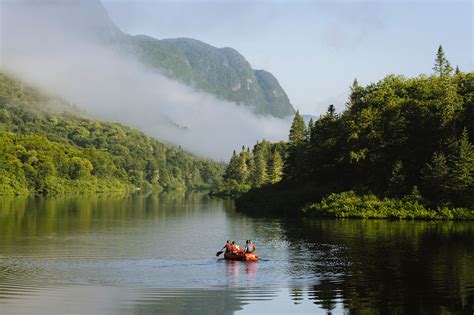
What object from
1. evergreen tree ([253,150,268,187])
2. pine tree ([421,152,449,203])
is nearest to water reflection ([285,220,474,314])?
pine tree ([421,152,449,203])

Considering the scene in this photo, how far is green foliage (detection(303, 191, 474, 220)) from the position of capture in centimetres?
9025

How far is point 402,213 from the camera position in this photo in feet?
302

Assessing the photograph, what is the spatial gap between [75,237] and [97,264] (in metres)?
20.0

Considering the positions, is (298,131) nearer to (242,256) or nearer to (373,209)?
(373,209)

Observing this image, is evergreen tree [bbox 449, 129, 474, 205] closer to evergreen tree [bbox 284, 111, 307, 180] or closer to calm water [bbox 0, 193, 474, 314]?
calm water [bbox 0, 193, 474, 314]

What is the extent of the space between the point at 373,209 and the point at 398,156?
12.4 m

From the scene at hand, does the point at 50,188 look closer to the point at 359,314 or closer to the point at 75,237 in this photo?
the point at 75,237

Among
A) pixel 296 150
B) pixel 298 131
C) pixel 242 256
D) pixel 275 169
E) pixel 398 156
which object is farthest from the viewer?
pixel 275 169

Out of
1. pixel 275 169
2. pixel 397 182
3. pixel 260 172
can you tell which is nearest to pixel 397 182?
pixel 397 182

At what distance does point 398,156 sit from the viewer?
335ft

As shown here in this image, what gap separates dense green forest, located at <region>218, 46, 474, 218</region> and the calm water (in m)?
12.5

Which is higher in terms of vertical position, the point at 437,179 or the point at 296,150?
the point at 296,150

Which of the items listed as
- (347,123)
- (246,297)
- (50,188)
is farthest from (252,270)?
(50,188)

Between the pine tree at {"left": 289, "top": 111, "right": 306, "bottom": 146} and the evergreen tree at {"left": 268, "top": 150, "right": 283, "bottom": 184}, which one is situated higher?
the pine tree at {"left": 289, "top": 111, "right": 306, "bottom": 146}
